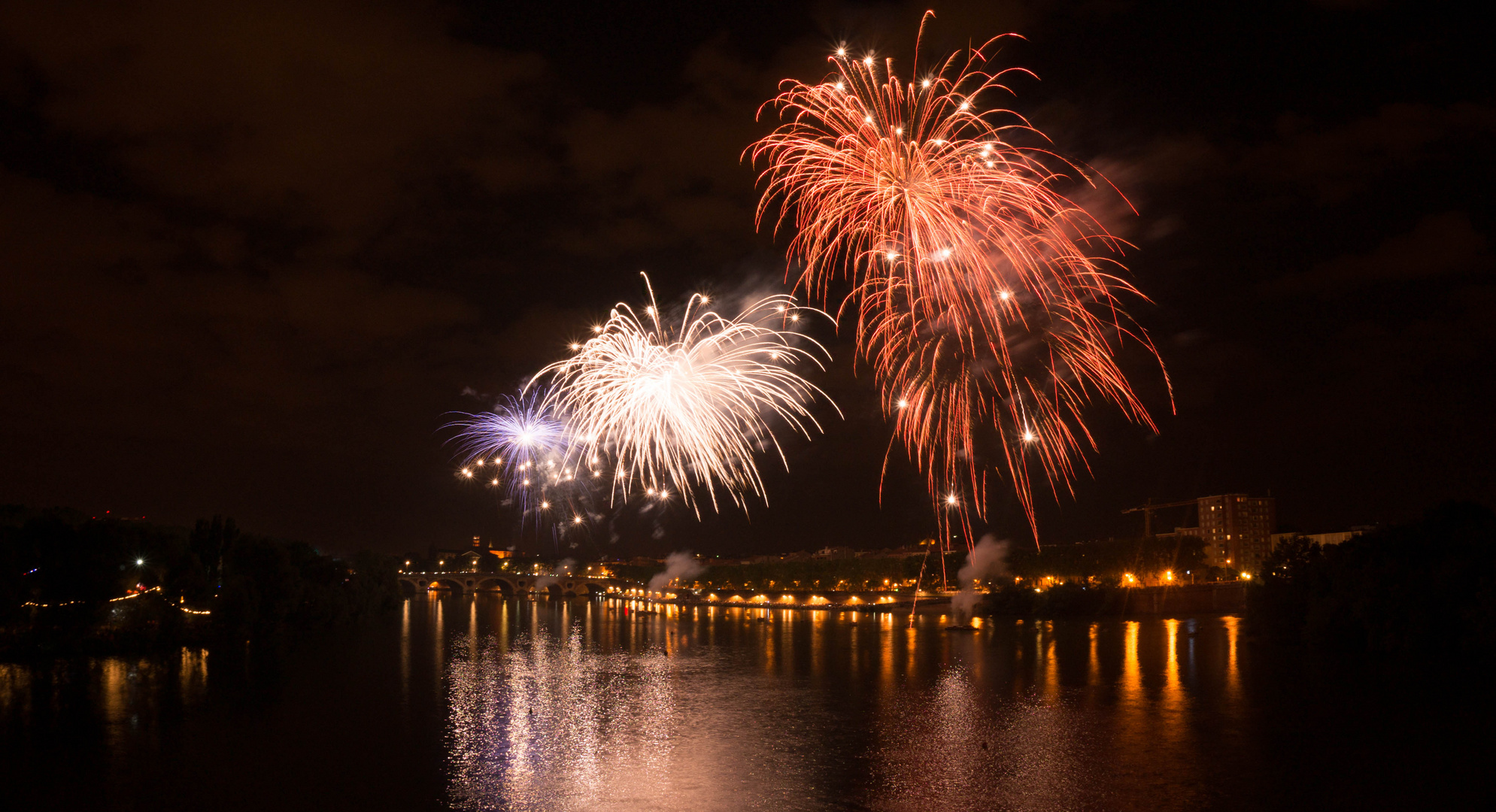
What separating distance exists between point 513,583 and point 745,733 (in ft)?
Answer: 459

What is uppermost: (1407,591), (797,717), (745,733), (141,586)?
(141,586)

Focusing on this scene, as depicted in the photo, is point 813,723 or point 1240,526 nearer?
point 813,723

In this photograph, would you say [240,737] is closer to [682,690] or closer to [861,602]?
[682,690]

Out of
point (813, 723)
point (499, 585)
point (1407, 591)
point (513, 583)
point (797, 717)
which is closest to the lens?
point (813, 723)

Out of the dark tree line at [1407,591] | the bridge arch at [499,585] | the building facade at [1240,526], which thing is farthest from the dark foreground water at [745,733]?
the bridge arch at [499,585]

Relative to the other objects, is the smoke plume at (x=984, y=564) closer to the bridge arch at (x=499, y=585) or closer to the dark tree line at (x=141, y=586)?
the dark tree line at (x=141, y=586)

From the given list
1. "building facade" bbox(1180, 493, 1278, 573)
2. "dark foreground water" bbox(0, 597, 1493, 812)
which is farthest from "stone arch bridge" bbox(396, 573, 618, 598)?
"dark foreground water" bbox(0, 597, 1493, 812)

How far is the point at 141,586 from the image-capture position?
43969 mm

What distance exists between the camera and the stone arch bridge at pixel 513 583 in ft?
482

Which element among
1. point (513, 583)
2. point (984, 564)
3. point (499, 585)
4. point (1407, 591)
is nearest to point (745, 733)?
point (1407, 591)

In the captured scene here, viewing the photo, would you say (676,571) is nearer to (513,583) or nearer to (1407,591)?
(513,583)

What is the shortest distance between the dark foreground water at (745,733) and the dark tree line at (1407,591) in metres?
1.59

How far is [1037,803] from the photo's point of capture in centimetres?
1515

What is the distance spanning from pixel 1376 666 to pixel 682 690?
24.3m
